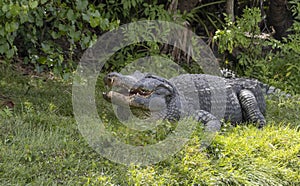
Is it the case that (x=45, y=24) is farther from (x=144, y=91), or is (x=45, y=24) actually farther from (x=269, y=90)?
(x=269, y=90)

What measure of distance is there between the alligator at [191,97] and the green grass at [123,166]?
230 millimetres

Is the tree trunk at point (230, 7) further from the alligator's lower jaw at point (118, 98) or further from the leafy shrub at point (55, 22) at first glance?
the alligator's lower jaw at point (118, 98)

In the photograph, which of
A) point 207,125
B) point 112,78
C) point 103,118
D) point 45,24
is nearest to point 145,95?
point 112,78

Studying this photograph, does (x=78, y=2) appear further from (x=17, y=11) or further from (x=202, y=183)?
(x=202, y=183)

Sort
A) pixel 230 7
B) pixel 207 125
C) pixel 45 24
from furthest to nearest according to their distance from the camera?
1. pixel 230 7
2. pixel 45 24
3. pixel 207 125

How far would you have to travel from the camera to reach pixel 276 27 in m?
8.81

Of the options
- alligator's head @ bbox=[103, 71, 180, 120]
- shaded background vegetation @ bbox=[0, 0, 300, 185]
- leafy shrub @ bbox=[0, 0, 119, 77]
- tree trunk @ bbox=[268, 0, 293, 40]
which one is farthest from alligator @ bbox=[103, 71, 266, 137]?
tree trunk @ bbox=[268, 0, 293, 40]

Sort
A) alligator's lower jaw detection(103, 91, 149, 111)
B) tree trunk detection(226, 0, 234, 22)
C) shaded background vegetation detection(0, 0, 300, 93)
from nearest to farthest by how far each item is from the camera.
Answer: alligator's lower jaw detection(103, 91, 149, 111)
shaded background vegetation detection(0, 0, 300, 93)
tree trunk detection(226, 0, 234, 22)

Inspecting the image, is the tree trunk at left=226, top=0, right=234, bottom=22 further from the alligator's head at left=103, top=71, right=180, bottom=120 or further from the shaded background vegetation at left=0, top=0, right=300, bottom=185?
the alligator's head at left=103, top=71, right=180, bottom=120

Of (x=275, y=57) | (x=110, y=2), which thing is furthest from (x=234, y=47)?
(x=110, y=2)

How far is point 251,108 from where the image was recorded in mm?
5328

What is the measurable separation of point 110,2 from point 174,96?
A: 10.3 feet

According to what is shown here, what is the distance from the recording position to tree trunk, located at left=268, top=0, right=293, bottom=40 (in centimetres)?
866

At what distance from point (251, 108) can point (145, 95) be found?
1281mm
